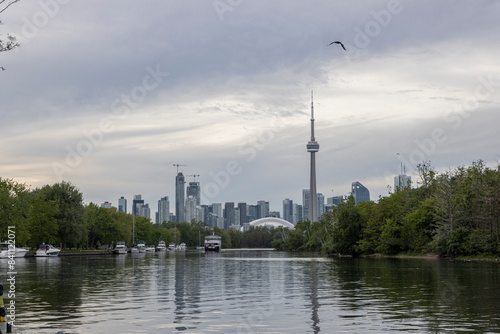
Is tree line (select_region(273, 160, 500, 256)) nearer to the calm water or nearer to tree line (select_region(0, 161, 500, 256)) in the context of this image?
tree line (select_region(0, 161, 500, 256))

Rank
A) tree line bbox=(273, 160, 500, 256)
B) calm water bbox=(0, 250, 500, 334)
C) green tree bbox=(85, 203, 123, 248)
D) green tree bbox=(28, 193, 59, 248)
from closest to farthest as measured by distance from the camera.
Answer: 1. calm water bbox=(0, 250, 500, 334)
2. tree line bbox=(273, 160, 500, 256)
3. green tree bbox=(28, 193, 59, 248)
4. green tree bbox=(85, 203, 123, 248)

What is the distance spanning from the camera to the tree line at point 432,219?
8625 cm

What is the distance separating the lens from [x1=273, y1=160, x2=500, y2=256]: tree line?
3396 inches

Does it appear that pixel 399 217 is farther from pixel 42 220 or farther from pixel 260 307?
pixel 260 307

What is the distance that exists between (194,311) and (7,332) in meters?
10.3

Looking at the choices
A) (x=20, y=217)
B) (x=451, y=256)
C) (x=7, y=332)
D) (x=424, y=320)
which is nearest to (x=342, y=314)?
(x=424, y=320)

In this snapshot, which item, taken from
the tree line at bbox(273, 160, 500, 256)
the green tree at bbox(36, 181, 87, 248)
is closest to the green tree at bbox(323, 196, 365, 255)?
the tree line at bbox(273, 160, 500, 256)

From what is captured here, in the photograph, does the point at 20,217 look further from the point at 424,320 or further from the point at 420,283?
the point at 424,320

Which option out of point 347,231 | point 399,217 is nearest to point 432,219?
point 399,217

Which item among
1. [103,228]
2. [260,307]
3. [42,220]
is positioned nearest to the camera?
[260,307]

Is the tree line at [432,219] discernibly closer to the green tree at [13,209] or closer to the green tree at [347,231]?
the green tree at [347,231]

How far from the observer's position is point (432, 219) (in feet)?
339

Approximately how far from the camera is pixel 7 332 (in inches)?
662

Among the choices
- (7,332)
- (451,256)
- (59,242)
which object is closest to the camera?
(7,332)
